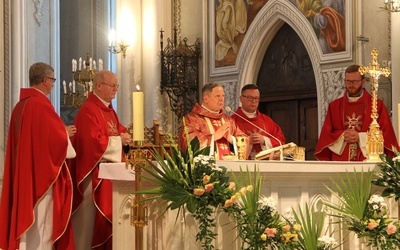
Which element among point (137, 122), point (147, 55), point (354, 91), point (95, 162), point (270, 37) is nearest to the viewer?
point (137, 122)

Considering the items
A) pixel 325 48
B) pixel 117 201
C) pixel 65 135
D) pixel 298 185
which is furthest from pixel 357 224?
pixel 325 48

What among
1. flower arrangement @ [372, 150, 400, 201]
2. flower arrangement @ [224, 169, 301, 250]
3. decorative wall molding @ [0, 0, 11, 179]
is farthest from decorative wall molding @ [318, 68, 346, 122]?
flower arrangement @ [224, 169, 301, 250]

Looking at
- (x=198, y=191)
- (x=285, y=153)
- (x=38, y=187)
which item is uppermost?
(x=285, y=153)

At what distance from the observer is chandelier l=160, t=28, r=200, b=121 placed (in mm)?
12055

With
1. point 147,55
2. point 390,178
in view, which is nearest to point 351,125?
point 390,178

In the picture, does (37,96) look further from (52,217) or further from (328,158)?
(328,158)

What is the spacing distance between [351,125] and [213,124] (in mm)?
1387

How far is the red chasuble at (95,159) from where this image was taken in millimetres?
6957

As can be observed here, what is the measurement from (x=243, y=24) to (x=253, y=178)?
679 cm

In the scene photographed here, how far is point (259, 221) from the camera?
4.84m

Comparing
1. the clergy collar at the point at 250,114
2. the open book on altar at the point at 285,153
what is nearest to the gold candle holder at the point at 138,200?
the open book on altar at the point at 285,153

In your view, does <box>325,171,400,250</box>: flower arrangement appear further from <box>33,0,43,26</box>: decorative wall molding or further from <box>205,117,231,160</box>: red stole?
<box>33,0,43,26</box>: decorative wall molding

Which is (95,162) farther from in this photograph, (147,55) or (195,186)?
(147,55)

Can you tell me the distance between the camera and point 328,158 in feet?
25.8
